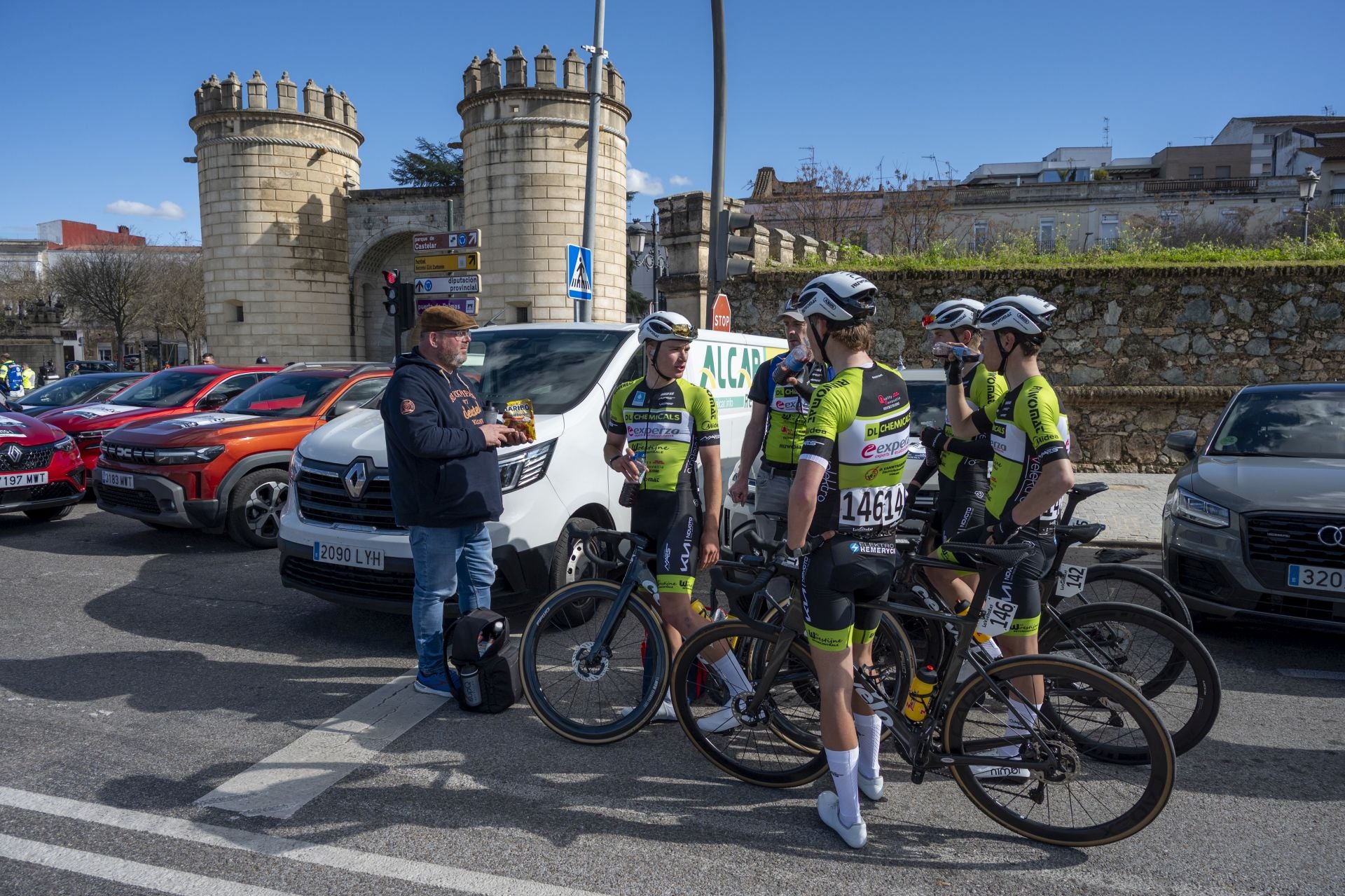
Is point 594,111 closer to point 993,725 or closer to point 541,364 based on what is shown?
point 541,364

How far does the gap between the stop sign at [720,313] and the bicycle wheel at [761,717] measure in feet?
25.9

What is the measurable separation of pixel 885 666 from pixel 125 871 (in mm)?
2834

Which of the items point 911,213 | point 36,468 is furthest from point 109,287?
point 36,468

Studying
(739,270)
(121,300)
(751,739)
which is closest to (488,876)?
(751,739)

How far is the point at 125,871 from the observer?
311 cm

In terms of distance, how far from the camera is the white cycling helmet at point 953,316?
4988 mm

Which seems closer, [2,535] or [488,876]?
[488,876]

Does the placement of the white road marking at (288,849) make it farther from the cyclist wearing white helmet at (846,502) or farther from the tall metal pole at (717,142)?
the tall metal pole at (717,142)

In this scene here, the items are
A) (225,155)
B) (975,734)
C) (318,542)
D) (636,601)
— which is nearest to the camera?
(975,734)

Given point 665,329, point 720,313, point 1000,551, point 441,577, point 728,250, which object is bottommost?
point 441,577

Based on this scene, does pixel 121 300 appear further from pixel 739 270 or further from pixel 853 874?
pixel 853 874

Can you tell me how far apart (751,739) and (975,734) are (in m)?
0.90

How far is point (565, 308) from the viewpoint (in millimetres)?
28266

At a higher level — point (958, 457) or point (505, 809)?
point (958, 457)
